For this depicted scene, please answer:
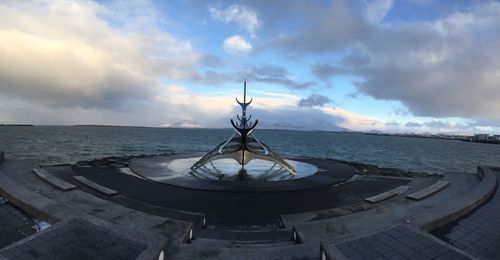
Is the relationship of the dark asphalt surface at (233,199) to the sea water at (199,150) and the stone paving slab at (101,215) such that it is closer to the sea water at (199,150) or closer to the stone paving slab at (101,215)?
the stone paving slab at (101,215)

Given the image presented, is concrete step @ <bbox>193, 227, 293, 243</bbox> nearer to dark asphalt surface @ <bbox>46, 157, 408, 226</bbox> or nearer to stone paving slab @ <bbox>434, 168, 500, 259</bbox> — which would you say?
dark asphalt surface @ <bbox>46, 157, 408, 226</bbox>

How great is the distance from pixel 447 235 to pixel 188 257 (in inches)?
316

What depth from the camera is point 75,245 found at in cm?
687

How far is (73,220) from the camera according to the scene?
7914 millimetres

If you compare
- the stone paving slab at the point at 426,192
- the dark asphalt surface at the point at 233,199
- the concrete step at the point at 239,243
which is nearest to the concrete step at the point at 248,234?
the concrete step at the point at 239,243

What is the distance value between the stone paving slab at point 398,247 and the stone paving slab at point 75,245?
196 inches

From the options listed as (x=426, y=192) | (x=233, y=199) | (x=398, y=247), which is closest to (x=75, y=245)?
(x=398, y=247)

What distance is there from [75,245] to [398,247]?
745 centimetres

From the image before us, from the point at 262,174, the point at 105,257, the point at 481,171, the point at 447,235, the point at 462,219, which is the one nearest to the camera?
the point at 105,257

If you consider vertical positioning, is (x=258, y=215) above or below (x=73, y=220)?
below

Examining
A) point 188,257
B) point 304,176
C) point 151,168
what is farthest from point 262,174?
point 188,257

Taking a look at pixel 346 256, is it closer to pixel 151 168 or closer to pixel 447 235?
pixel 447 235

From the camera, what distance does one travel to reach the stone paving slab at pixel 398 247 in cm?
648

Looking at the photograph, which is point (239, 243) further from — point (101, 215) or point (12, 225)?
point (12, 225)
